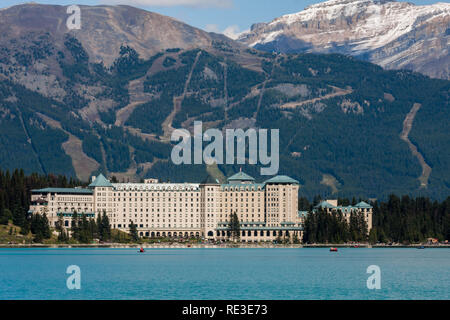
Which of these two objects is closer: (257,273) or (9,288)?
(9,288)
